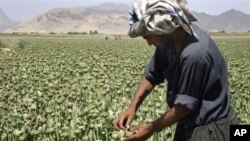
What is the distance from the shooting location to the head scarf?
3352mm

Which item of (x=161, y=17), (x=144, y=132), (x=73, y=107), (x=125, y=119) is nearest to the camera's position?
(x=161, y=17)

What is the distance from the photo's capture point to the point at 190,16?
358cm

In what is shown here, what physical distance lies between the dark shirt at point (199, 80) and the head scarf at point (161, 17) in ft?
0.50

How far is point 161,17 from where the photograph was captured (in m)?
3.35

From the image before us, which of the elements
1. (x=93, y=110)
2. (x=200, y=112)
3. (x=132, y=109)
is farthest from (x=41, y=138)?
(x=200, y=112)

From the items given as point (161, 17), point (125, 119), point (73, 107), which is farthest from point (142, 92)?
point (73, 107)

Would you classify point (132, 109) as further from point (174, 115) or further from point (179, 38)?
point (179, 38)

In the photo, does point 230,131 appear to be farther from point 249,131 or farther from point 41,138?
point 41,138

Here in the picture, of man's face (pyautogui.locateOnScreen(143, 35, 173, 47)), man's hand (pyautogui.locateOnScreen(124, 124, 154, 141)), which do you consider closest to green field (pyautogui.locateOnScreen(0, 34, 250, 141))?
man's hand (pyautogui.locateOnScreen(124, 124, 154, 141))

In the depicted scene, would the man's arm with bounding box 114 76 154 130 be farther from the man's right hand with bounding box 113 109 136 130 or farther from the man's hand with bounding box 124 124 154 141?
the man's hand with bounding box 124 124 154 141

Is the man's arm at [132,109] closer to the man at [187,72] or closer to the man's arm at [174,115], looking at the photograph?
the man at [187,72]

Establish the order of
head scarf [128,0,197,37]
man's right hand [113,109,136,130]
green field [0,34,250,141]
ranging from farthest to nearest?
1. green field [0,34,250,141]
2. man's right hand [113,109,136,130]
3. head scarf [128,0,197,37]

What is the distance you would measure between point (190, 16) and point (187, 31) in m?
0.19

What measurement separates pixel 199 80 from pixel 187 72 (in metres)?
0.10
